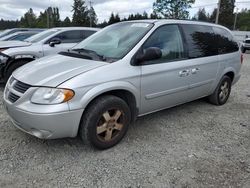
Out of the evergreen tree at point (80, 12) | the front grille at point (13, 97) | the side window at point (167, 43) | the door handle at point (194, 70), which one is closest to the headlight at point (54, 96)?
the front grille at point (13, 97)

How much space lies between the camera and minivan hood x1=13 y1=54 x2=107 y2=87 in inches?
113

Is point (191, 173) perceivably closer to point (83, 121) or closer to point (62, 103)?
point (83, 121)

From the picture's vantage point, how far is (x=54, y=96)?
9.07 ft

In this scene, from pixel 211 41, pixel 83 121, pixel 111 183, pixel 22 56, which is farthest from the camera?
pixel 22 56

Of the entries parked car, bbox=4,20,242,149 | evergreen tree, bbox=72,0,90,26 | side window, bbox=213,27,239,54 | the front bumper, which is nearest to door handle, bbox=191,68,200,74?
parked car, bbox=4,20,242,149

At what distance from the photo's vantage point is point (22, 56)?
20.1 ft

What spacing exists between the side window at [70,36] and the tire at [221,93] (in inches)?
174

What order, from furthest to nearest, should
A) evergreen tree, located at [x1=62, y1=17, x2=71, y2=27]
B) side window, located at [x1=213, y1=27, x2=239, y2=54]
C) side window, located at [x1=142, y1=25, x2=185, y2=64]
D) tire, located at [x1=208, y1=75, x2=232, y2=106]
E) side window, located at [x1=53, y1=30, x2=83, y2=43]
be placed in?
evergreen tree, located at [x1=62, y1=17, x2=71, y2=27], side window, located at [x1=53, y1=30, x2=83, y2=43], tire, located at [x1=208, y1=75, x2=232, y2=106], side window, located at [x1=213, y1=27, x2=239, y2=54], side window, located at [x1=142, y1=25, x2=185, y2=64]

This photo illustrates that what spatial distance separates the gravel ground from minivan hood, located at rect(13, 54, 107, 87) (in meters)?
0.94

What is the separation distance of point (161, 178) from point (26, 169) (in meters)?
1.54

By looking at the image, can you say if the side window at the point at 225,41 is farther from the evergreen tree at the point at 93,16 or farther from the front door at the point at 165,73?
the evergreen tree at the point at 93,16

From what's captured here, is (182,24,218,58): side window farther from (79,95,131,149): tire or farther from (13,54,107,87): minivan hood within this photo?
(13,54,107,87): minivan hood

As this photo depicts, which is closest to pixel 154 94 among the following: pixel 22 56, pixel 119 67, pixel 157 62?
pixel 157 62

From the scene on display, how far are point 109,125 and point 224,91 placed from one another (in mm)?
3241
